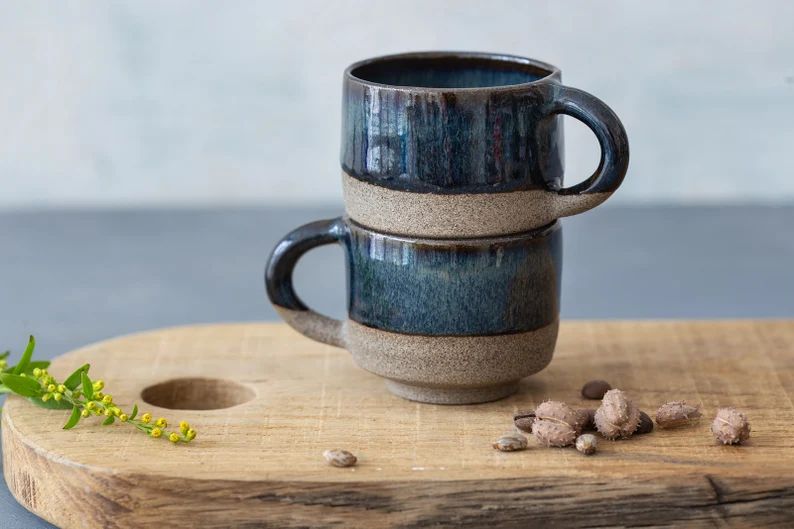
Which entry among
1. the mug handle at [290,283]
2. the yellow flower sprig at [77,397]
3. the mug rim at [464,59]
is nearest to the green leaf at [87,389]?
the yellow flower sprig at [77,397]

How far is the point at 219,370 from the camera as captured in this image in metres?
0.99

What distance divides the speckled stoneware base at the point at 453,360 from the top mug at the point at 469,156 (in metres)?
0.07

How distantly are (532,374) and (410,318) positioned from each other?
0.11 metres

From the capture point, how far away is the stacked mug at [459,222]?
0.83 m

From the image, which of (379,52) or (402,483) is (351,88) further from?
(379,52)

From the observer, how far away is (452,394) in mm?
898

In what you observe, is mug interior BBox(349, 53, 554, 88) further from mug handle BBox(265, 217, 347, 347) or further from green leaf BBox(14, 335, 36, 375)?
green leaf BBox(14, 335, 36, 375)

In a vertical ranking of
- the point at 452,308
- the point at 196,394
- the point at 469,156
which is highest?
the point at 469,156

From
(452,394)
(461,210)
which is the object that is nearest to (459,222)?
(461,210)

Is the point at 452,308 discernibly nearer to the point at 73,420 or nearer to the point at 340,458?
the point at 340,458

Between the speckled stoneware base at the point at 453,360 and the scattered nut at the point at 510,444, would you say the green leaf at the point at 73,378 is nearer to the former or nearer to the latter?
the speckled stoneware base at the point at 453,360

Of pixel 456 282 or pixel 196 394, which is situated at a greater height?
pixel 456 282

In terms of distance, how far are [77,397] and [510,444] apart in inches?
11.5

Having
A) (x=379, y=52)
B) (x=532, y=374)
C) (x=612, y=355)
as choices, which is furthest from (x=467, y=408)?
(x=379, y=52)
